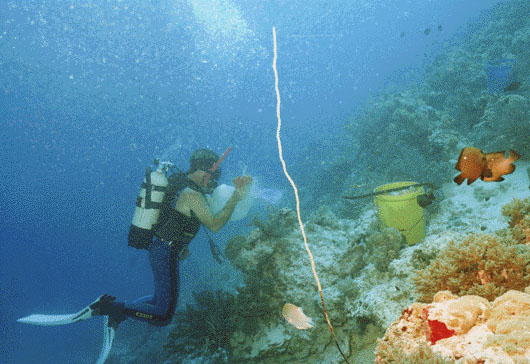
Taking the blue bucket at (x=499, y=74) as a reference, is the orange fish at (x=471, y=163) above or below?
below

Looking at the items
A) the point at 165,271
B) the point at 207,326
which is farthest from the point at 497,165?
the point at 207,326

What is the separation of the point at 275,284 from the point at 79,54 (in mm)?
90367

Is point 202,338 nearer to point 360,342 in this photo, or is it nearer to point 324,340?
point 324,340

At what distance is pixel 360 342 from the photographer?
12.8 feet

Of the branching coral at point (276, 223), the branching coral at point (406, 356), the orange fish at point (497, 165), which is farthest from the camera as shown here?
the branching coral at point (276, 223)

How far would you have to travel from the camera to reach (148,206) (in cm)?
437

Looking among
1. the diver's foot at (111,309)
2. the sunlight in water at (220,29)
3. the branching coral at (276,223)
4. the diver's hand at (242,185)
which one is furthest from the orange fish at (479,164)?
the sunlight in water at (220,29)

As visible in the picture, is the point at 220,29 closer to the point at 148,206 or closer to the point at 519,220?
the point at 148,206

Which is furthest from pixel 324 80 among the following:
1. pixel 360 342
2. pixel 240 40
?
pixel 360 342

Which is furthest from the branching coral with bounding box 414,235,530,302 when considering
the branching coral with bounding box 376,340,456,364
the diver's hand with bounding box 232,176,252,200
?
the diver's hand with bounding box 232,176,252,200

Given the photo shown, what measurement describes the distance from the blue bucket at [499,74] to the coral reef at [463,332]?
325 inches

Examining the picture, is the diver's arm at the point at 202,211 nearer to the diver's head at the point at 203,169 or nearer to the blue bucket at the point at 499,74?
the diver's head at the point at 203,169

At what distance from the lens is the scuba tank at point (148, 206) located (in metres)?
4.38

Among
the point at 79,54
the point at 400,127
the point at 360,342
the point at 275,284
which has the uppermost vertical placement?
the point at 79,54
